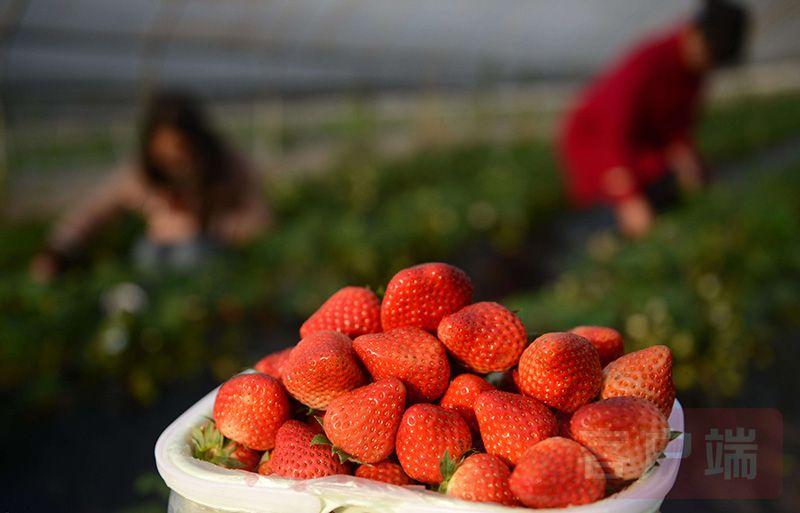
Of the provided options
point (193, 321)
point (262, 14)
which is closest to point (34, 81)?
point (262, 14)

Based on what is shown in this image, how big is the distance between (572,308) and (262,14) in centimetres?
680

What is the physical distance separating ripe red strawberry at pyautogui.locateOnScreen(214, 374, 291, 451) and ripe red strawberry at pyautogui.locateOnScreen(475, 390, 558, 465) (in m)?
0.34

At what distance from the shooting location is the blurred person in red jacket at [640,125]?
429 cm

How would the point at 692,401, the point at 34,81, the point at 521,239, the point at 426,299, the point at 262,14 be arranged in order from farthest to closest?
the point at 262,14, the point at 34,81, the point at 521,239, the point at 692,401, the point at 426,299

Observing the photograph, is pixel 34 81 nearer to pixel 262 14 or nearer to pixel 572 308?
pixel 262 14

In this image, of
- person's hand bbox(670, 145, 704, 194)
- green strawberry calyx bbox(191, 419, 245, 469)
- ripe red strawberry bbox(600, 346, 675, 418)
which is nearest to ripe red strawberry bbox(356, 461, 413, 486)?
green strawberry calyx bbox(191, 419, 245, 469)

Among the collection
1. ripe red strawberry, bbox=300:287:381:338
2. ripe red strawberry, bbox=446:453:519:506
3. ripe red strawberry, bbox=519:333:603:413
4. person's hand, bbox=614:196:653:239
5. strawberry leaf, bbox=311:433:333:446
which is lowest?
person's hand, bbox=614:196:653:239

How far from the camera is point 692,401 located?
313 cm

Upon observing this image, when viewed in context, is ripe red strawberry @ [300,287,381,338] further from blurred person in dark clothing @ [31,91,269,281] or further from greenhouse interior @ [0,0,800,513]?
blurred person in dark clothing @ [31,91,269,281]

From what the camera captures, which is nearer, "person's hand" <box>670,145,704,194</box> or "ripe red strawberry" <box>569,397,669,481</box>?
"ripe red strawberry" <box>569,397,669,481</box>

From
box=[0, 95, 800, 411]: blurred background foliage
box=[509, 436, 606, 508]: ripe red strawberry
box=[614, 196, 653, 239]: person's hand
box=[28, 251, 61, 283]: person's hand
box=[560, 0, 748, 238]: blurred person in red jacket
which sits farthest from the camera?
box=[614, 196, 653, 239]: person's hand

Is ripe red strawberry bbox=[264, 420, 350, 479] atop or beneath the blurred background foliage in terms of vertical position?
atop

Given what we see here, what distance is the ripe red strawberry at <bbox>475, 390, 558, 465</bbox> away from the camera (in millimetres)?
1139

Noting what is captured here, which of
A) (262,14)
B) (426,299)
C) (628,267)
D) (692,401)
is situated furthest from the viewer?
(262,14)
